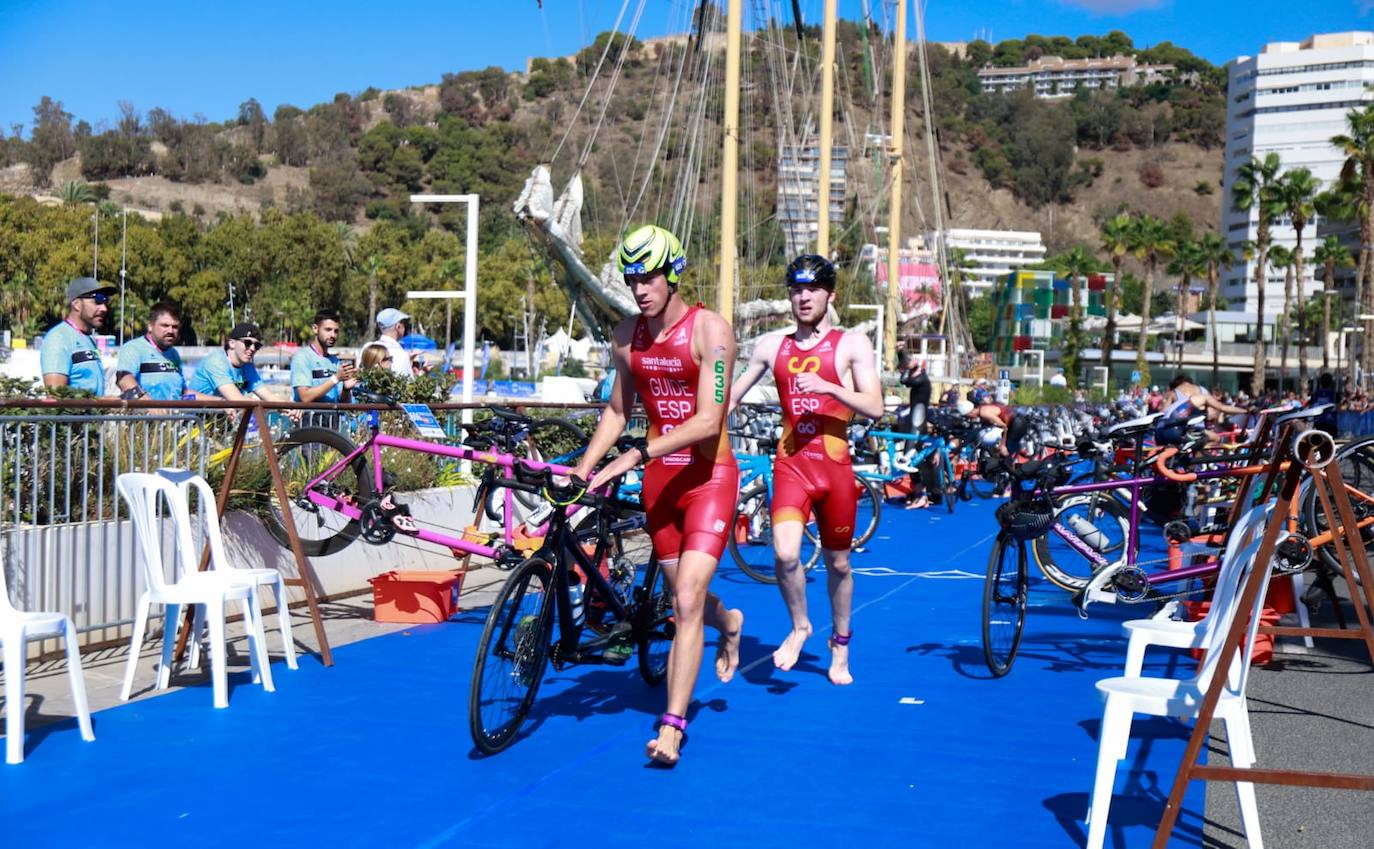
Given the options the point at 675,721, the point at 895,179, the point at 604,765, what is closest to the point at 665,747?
the point at 675,721

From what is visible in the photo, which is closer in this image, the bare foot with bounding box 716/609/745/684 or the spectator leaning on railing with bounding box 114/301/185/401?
the bare foot with bounding box 716/609/745/684

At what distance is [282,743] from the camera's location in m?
5.96

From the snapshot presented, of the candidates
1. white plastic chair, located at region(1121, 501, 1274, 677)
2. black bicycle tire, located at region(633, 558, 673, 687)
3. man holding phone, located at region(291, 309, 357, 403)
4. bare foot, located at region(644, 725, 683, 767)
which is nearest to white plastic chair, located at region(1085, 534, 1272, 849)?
white plastic chair, located at region(1121, 501, 1274, 677)

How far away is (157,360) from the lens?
9.41 m

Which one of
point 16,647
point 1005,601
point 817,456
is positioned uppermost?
point 817,456

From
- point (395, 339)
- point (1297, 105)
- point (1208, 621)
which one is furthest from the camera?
point (1297, 105)

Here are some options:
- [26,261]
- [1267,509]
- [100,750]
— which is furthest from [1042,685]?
[26,261]

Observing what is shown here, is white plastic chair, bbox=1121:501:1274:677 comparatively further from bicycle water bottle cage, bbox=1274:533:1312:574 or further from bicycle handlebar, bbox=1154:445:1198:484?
bicycle handlebar, bbox=1154:445:1198:484

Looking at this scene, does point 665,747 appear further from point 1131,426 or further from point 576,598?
point 1131,426

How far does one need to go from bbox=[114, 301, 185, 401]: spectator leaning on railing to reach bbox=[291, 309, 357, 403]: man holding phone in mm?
1508

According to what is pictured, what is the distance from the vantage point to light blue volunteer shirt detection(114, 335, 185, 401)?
30.6 feet

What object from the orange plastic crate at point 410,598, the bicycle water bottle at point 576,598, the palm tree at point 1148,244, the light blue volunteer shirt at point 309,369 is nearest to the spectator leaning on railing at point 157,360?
the light blue volunteer shirt at point 309,369

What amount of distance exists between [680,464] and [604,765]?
128 centimetres

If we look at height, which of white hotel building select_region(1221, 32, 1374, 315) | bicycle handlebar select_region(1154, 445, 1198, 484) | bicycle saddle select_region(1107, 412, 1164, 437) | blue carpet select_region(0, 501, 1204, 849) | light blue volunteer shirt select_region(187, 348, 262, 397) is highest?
white hotel building select_region(1221, 32, 1374, 315)
